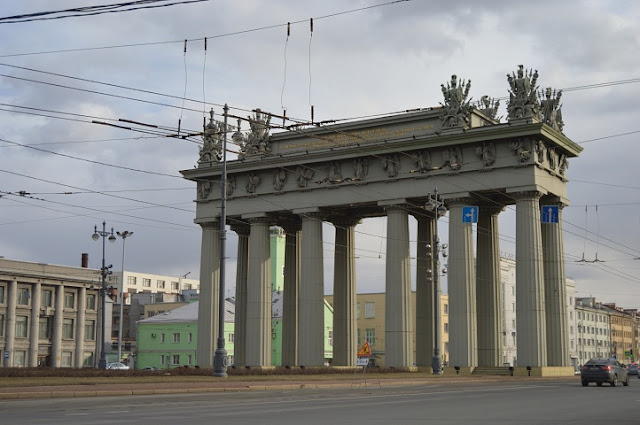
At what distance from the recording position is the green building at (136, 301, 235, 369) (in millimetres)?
111250

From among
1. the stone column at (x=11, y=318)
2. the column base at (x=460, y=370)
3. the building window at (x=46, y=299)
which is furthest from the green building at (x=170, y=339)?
the column base at (x=460, y=370)

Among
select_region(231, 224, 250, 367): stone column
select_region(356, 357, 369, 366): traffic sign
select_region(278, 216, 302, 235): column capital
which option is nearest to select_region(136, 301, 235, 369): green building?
select_region(231, 224, 250, 367): stone column

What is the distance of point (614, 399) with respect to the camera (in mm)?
29391

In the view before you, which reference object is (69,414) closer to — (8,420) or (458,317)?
(8,420)

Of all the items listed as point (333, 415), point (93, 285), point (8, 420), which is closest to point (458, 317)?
point (333, 415)

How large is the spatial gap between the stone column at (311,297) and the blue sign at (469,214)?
12.1 meters

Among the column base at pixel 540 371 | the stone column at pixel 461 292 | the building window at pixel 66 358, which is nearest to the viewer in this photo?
the column base at pixel 540 371

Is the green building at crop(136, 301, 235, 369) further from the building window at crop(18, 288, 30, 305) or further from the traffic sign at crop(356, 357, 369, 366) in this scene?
the traffic sign at crop(356, 357, 369, 366)

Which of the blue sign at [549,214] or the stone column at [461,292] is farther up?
the blue sign at [549,214]

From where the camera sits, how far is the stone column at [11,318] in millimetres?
93162

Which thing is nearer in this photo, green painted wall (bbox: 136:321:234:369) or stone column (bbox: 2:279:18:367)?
A: stone column (bbox: 2:279:18:367)

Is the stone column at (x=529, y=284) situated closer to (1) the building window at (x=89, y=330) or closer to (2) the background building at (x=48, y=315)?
(2) the background building at (x=48, y=315)

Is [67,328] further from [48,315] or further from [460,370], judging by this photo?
[460,370]

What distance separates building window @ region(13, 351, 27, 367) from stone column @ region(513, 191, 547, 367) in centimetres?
5911
